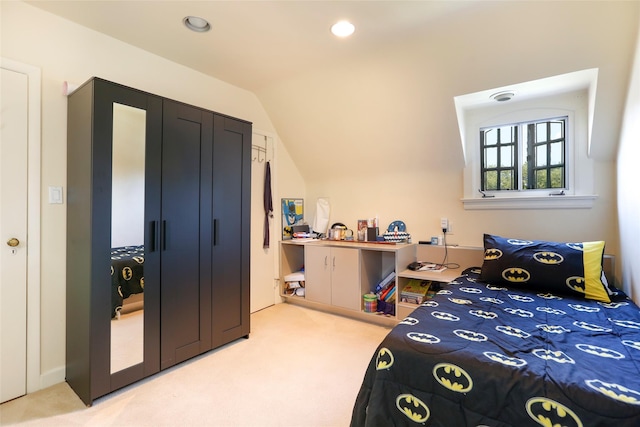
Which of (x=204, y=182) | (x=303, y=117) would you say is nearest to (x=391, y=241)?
(x=303, y=117)

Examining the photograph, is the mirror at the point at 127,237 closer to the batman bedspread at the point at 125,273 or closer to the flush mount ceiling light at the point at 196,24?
the batman bedspread at the point at 125,273

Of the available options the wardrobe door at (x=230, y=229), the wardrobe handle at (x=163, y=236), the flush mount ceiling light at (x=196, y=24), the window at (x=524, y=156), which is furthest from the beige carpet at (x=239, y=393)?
the flush mount ceiling light at (x=196, y=24)

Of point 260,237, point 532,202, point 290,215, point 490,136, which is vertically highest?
point 490,136

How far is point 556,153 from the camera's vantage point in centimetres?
279

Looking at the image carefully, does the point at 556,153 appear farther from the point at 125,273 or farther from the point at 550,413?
the point at 125,273

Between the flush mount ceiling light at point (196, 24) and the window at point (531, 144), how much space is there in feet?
7.22

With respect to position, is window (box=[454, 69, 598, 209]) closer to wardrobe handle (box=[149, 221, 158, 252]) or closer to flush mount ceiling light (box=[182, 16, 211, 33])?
flush mount ceiling light (box=[182, 16, 211, 33])

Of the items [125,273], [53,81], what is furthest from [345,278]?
[53,81]

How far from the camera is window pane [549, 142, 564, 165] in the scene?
9.07ft

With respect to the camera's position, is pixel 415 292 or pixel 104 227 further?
pixel 415 292

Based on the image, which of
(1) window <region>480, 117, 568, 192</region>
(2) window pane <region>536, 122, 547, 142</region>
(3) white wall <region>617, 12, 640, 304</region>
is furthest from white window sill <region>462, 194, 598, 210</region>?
(2) window pane <region>536, 122, 547, 142</region>

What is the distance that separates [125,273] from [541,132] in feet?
12.1

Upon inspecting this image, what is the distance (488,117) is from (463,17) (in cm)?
129

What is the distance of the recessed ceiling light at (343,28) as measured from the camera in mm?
2141
